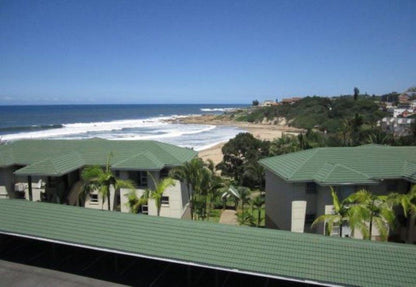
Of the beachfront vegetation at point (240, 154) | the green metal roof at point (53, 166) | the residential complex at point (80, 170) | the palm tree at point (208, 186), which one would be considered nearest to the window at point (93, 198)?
the residential complex at point (80, 170)

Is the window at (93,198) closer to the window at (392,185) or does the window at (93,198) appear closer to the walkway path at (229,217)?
the walkway path at (229,217)

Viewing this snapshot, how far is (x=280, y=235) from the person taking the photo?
43.3 ft

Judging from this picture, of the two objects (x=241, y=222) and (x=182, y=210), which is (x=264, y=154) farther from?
(x=182, y=210)

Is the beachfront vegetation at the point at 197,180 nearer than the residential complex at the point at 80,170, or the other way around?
the beachfront vegetation at the point at 197,180

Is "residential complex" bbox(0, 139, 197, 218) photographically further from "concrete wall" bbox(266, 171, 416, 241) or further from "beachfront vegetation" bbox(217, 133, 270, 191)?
"beachfront vegetation" bbox(217, 133, 270, 191)

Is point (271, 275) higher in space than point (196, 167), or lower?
lower

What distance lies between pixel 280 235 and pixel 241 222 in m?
12.6

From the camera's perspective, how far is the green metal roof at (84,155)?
22453mm

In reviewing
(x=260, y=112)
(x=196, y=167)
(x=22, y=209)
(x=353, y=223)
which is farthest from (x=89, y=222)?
(x=260, y=112)

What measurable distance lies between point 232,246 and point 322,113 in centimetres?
12122

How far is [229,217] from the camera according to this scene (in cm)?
2925

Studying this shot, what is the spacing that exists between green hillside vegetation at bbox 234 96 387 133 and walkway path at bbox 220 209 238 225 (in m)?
68.2

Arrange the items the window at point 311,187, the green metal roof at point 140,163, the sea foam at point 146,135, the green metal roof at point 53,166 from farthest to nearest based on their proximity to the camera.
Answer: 1. the sea foam at point 146,135
2. the green metal roof at point 140,163
3. the green metal roof at point 53,166
4. the window at point 311,187

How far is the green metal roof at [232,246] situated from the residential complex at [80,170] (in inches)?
270
